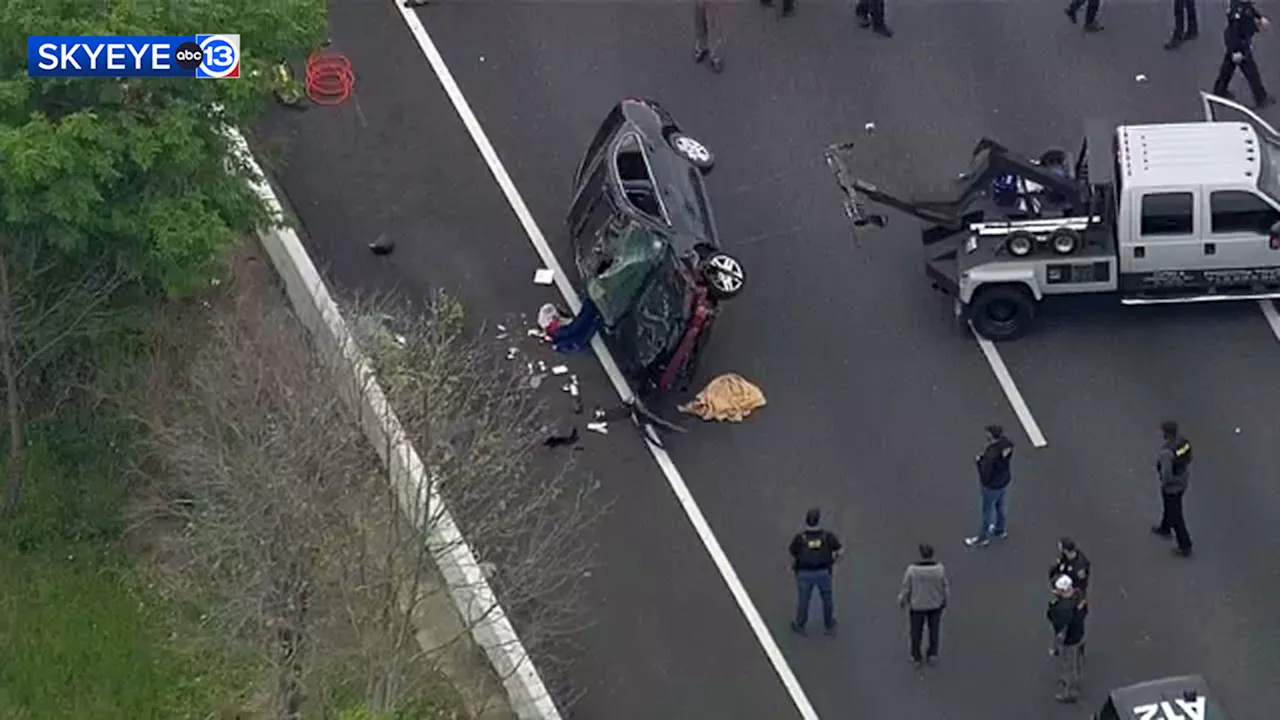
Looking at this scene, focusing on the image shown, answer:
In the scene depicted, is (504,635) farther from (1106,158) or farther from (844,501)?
(1106,158)

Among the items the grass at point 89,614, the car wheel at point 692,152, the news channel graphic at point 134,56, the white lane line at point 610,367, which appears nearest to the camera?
the news channel graphic at point 134,56

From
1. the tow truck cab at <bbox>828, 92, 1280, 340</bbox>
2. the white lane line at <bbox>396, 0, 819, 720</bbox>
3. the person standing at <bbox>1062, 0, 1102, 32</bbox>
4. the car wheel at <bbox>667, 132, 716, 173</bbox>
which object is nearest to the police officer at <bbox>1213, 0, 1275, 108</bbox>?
the person standing at <bbox>1062, 0, 1102, 32</bbox>

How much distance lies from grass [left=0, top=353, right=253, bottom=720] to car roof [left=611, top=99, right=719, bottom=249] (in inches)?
251

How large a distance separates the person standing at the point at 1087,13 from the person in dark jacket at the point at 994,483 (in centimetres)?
762

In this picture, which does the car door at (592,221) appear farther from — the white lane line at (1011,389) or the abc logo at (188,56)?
the abc logo at (188,56)

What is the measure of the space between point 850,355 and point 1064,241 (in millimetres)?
2663

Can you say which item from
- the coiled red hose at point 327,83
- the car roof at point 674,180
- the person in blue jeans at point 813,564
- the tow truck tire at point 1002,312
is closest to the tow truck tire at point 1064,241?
the tow truck tire at point 1002,312

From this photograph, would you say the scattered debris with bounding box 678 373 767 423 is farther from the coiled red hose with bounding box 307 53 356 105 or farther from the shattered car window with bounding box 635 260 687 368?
the coiled red hose with bounding box 307 53 356 105

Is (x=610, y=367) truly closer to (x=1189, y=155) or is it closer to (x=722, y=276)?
(x=722, y=276)

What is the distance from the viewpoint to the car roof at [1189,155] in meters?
29.2

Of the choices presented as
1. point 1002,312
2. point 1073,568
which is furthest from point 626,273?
point 1073,568

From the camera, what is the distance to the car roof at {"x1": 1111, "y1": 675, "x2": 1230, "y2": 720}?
78.7ft

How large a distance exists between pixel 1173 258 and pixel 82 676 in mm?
12373

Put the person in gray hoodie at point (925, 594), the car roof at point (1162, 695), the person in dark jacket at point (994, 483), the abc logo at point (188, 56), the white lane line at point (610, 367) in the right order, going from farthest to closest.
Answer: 1. the person in dark jacket at point (994, 483)
2. the abc logo at point (188, 56)
3. the white lane line at point (610, 367)
4. the person in gray hoodie at point (925, 594)
5. the car roof at point (1162, 695)
